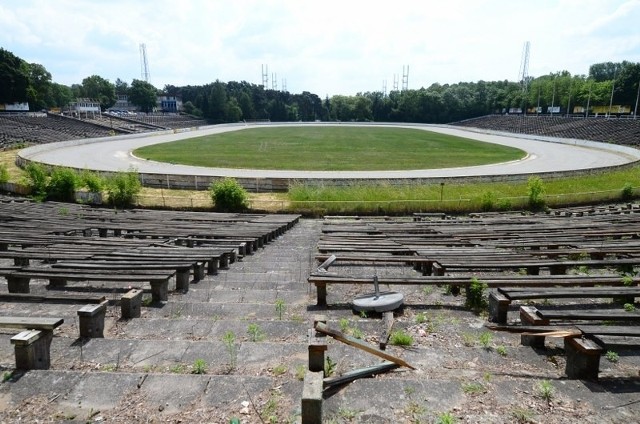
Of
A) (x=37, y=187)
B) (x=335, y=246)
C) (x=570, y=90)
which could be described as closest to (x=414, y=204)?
(x=335, y=246)

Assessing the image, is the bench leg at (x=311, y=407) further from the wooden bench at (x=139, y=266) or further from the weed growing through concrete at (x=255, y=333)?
the wooden bench at (x=139, y=266)

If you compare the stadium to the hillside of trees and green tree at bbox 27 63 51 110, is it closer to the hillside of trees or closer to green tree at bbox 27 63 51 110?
the hillside of trees

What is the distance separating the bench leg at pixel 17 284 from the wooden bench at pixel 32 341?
383 cm

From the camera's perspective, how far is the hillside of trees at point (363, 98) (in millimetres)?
118500

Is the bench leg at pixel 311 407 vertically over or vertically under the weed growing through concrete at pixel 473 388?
over

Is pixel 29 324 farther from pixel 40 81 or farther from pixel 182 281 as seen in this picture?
pixel 40 81

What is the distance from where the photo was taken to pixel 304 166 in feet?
163

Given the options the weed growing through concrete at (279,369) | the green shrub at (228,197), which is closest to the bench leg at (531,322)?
the weed growing through concrete at (279,369)

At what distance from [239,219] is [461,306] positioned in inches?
608

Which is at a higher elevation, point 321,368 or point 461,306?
point 321,368

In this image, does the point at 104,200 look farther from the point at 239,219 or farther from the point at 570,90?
the point at 570,90

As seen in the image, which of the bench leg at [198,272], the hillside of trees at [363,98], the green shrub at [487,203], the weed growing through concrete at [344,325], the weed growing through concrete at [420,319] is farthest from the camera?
the hillside of trees at [363,98]

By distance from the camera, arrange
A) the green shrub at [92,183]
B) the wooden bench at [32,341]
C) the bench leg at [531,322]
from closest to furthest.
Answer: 1. the wooden bench at [32,341]
2. the bench leg at [531,322]
3. the green shrub at [92,183]

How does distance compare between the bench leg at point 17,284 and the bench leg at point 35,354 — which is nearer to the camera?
the bench leg at point 35,354
